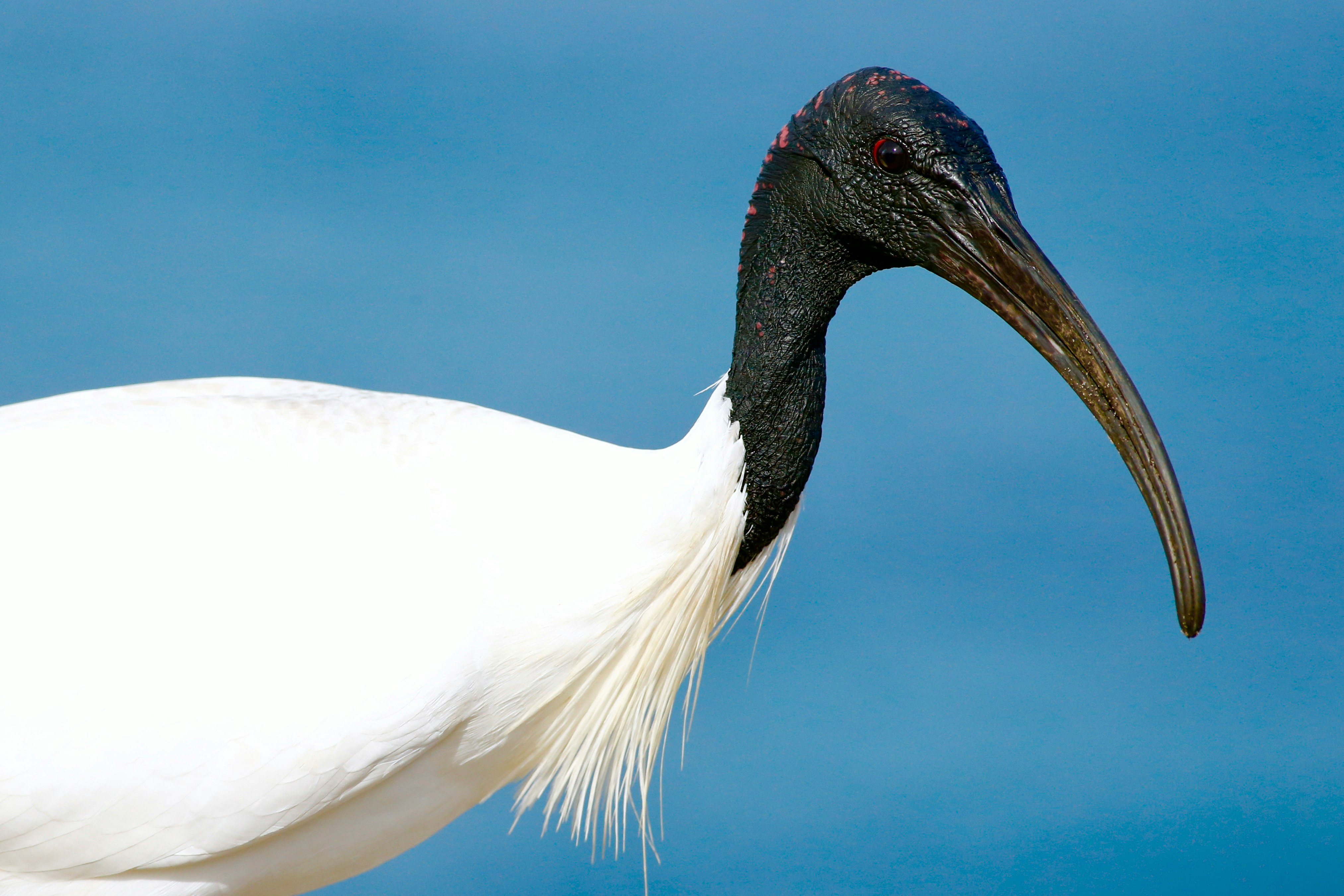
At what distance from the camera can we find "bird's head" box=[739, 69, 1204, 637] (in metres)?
2.19

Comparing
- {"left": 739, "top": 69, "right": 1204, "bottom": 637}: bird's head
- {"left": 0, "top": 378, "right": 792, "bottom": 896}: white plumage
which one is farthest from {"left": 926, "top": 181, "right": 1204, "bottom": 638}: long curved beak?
{"left": 0, "top": 378, "right": 792, "bottom": 896}: white plumage

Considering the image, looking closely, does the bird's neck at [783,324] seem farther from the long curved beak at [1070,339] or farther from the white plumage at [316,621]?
the long curved beak at [1070,339]

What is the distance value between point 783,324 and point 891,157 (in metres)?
0.30

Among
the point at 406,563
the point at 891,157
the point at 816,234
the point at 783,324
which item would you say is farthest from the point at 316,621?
the point at 891,157

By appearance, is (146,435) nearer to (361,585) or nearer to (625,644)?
(361,585)

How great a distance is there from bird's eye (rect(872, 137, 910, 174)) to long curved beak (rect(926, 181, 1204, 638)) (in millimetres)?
96

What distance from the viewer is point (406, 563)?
2.40m

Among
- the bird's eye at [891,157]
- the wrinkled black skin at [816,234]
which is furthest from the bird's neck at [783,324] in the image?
the bird's eye at [891,157]

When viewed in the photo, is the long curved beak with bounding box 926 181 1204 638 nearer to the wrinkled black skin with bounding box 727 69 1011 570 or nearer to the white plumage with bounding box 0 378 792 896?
the wrinkled black skin with bounding box 727 69 1011 570

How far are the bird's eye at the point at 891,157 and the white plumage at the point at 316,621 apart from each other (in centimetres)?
44

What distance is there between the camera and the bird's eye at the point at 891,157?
2.25m

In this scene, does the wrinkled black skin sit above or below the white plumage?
above

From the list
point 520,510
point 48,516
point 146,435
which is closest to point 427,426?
point 520,510

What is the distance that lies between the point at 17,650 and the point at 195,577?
277 millimetres
